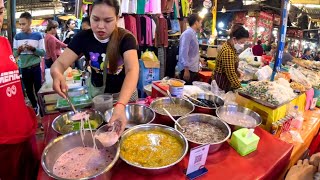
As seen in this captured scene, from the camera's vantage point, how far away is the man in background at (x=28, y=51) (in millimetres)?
4152

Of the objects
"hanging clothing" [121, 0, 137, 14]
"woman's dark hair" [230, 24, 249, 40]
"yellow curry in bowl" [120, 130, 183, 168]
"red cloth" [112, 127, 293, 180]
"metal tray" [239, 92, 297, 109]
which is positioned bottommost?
"red cloth" [112, 127, 293, 180]

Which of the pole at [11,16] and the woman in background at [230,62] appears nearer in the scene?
the woman in background at [230,62]

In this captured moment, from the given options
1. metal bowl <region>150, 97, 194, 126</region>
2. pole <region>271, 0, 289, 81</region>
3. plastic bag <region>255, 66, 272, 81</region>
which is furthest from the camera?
plastic bag <region>255, 66, 272, 81</region>

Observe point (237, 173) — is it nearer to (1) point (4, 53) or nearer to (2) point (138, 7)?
(1) point (4, 53)

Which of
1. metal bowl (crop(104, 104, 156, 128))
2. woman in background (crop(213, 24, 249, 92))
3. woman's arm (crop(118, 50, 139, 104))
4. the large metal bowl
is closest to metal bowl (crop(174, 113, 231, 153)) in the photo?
metal bowl (crop(104, 104, 156, 128))

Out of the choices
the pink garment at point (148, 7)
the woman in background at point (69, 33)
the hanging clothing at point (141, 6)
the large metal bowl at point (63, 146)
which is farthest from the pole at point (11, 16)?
the large metal bowl at point (63, 146)

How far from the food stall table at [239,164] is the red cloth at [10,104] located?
19 cm

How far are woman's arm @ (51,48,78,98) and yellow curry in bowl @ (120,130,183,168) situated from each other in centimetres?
61

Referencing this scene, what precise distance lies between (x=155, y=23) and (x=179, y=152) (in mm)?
4116

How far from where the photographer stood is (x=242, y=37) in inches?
128

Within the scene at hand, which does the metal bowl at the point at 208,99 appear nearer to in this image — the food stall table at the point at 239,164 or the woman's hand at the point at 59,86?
the food stall table at the point at 239,164

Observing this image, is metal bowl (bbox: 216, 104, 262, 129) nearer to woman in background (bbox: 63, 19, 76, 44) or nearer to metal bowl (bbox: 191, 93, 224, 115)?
metal bowl (bbox: 191, 93, 224, 115)

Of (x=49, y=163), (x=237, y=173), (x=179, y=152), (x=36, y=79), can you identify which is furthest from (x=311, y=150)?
(x=36, y=79)

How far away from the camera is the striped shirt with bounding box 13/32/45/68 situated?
4195 mm
